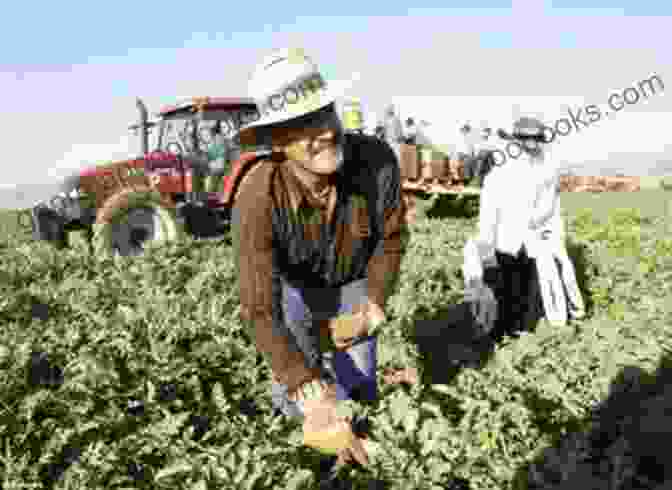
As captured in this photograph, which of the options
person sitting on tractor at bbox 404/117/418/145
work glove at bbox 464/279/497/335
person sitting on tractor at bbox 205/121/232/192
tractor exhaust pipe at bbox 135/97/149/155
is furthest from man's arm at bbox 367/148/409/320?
person sitting on tractor at bbox 404/117/418/145

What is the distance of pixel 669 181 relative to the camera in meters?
19.9

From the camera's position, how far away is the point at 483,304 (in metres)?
4.52

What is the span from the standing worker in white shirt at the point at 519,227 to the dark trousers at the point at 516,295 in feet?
0.10

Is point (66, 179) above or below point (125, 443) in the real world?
above

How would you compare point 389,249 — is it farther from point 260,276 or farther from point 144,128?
point 144,128

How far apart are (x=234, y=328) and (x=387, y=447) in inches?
63.4

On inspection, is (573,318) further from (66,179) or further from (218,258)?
(66,179)

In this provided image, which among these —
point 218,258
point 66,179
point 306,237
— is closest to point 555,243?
point 306,237

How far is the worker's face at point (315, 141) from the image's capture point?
76.5 inches

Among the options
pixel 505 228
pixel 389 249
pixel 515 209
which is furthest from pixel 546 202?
pixel 389 249

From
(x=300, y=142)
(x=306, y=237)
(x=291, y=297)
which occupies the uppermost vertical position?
(x=300, y=142)

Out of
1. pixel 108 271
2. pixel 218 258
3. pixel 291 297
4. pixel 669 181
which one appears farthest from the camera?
pixel 669 181

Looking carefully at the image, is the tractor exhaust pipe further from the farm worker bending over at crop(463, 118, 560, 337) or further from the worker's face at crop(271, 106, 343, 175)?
the worker's face at crop(271, 106, 343, 175)

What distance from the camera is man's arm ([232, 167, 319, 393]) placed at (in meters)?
1.95
